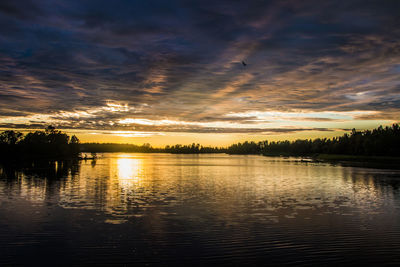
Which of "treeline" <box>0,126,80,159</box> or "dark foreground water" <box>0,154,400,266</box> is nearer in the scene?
"dark foreground water" <box>0,154,400,266</box>

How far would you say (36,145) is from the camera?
14762 centimetres

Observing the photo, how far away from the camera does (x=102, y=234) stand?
67.7 ft

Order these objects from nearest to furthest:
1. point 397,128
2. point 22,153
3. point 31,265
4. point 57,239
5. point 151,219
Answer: point 31,265 < point 57,239 < point 151,219 < point 22,153 < point 397,128

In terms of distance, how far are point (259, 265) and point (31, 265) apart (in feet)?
36.6

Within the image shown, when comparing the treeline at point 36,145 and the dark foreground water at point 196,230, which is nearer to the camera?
the dark foreground water at point 196,230

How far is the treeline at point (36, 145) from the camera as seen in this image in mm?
131125

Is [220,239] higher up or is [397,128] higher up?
[397,128]

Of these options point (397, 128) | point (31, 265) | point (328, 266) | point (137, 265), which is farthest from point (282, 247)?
point (397, 128)

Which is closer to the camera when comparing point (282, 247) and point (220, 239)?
point (282, 247)

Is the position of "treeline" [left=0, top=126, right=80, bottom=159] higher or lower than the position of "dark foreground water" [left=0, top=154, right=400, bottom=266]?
higher

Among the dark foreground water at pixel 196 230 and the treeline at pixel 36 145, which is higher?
the treeline at pixel 36 145

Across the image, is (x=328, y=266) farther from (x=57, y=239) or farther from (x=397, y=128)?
(x=397, y=128)

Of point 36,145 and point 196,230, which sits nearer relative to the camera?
point 196,230

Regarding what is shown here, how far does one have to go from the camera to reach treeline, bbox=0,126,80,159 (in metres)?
131
